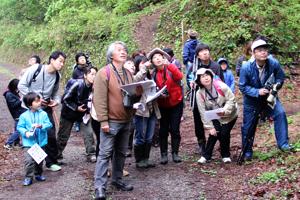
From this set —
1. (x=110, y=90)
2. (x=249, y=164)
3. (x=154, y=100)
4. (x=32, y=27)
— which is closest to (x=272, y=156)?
(x=249, y=164)

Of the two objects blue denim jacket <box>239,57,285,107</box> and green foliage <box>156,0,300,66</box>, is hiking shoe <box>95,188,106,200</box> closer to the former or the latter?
blue denim jacket <box>239,57,285,107</box>

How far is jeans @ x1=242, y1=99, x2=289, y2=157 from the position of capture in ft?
23.2

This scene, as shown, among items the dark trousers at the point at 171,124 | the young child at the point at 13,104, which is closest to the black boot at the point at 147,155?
the dark trousers at the point at 171,124

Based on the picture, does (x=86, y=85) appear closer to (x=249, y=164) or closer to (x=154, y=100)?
(x=154, y=100)

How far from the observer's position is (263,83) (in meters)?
7.15

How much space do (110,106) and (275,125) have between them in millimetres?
2838

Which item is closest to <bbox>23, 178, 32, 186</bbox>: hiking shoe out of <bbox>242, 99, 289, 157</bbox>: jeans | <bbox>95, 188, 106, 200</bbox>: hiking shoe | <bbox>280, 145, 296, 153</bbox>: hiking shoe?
<bbox>95, 188, 106, 200</bbox>: hiking shoe

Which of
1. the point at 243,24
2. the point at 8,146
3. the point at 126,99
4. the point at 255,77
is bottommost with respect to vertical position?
the point at 8,146

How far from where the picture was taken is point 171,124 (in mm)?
7793

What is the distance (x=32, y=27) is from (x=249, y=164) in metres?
32.2

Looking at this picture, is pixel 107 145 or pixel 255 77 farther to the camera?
pixel 255 77

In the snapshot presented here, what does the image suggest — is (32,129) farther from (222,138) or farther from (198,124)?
(222,138)

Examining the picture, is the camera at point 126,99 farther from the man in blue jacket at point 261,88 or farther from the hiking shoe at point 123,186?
the man in blue jacket at point 261,88

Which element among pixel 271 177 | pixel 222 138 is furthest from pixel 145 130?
pixel 271 177
